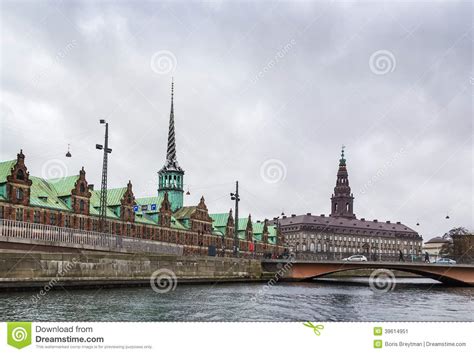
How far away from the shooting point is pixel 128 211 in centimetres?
7894

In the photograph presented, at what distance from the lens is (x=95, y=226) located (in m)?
70.6

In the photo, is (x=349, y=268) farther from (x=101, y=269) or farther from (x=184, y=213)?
(x=184, y=213)

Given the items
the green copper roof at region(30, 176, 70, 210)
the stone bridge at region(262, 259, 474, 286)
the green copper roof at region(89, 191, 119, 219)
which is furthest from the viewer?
the green copper roof at region(89, 191, 119, 219)

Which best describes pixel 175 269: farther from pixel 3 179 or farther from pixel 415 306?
pixel 3 179

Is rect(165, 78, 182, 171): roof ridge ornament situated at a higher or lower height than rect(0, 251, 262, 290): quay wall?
higher

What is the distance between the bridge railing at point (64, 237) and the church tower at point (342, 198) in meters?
147

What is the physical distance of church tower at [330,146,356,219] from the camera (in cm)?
18538

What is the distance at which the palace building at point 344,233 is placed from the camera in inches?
6698

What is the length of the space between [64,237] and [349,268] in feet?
117

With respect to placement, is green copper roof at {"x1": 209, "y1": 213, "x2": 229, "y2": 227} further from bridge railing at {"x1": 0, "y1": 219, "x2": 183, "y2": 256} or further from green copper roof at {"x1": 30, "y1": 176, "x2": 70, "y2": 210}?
bridge railing at {"x1": 0, "y1": 219, "x2": 183, "y2": 256}

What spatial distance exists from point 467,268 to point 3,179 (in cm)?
5169

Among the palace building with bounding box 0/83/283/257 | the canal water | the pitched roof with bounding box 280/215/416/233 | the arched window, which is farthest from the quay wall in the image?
the pitched roof with bounding box 280/215/416/233

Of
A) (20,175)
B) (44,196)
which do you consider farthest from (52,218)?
(20,175)
